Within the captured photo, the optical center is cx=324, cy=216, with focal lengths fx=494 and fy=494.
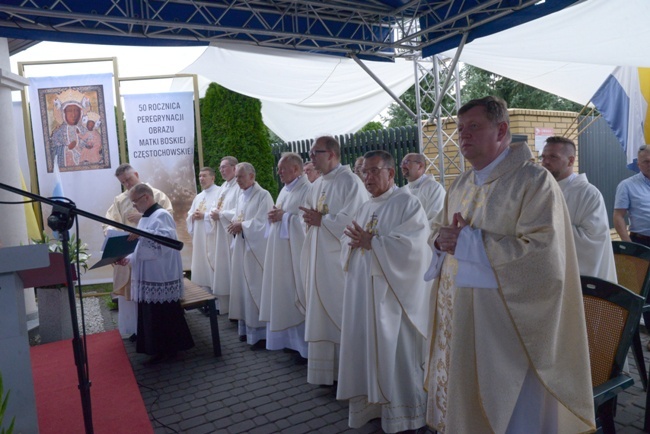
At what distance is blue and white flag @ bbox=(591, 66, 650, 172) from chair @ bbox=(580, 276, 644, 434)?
195 inches

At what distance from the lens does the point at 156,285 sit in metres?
5.29

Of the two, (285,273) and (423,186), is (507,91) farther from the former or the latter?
(285,273)

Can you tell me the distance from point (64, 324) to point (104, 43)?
352 centimetres

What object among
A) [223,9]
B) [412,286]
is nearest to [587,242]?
[412,286]

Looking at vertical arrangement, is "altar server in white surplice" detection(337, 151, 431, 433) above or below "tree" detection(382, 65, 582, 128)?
below

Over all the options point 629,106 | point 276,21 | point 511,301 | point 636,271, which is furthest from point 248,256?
point 629,106

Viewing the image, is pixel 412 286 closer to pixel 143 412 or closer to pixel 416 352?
pixel 416 352

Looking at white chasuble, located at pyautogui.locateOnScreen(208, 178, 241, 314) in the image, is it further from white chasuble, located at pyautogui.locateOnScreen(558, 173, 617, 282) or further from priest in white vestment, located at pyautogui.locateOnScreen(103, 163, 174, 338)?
white chasuble, located at pyautogui.locateOnScreen(558, 173, 617, 282)

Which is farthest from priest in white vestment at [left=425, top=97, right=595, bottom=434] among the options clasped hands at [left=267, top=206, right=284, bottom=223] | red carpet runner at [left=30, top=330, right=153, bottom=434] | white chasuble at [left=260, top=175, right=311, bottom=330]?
clasped hands at [left=267, top=206, right=284, bottom=223]

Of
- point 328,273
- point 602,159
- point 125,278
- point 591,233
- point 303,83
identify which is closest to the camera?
point 591,233

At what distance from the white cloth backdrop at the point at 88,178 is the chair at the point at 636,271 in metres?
7.50

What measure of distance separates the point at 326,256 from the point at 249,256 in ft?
5.73

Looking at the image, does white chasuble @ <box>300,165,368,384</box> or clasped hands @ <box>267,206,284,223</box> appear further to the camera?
clasped hands @ <box>267,206,284,223</box>

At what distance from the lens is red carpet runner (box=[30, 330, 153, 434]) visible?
3.72m
